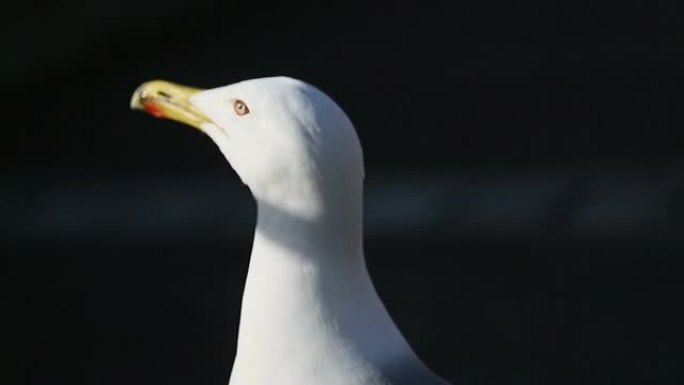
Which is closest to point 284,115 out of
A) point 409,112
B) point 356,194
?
point 356,194

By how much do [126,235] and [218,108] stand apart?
2.51 m

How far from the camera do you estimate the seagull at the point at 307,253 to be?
1.85 m

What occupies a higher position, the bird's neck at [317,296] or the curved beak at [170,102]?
the curved beak at [170,102]

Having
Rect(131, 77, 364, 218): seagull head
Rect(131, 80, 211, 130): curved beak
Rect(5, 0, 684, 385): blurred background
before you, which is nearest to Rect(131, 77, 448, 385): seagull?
Rect(131, 77, 364, 218): seagull head

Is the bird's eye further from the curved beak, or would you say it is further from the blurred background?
the blurred background

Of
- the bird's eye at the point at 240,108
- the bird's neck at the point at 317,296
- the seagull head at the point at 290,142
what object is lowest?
the bird's neck at the point at 317,296

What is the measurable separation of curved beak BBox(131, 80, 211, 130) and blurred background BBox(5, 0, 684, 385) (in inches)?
60.3

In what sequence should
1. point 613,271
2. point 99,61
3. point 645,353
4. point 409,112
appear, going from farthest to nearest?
point 99,61 < point 409,112 < point 613,271 < point 645,353

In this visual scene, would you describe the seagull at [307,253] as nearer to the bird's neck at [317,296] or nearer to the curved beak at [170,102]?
the bird's neck at [317,296]

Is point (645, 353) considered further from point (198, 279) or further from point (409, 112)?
point (409, 112)

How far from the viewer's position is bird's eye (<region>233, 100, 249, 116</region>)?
6.32ft

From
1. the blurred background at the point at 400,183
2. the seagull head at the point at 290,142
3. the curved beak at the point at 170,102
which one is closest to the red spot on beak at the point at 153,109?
the curved beak at the point at 170,102

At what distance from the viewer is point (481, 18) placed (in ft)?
19.0

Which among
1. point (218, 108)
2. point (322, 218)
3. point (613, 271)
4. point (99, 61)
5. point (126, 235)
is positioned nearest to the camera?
point (322, 218)
